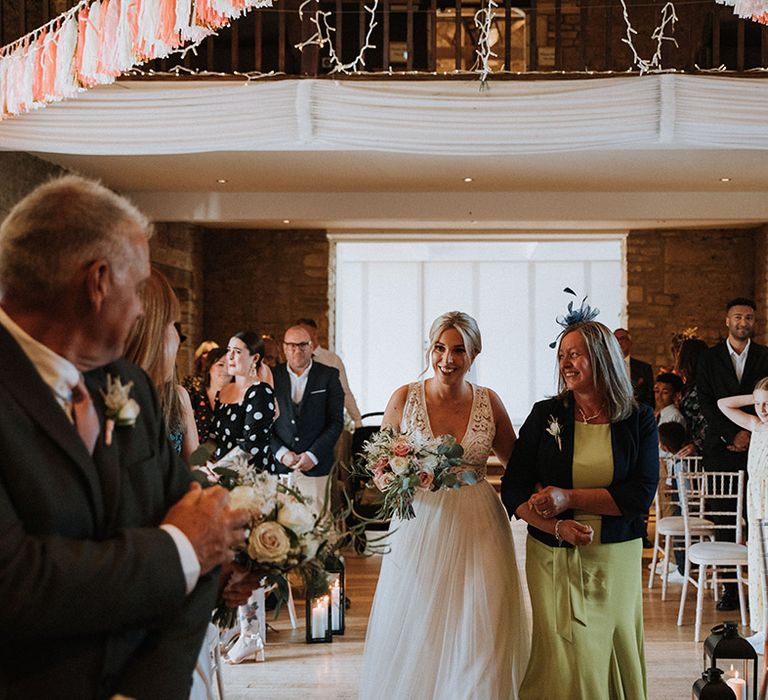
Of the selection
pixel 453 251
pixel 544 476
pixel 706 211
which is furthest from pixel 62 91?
pixel 453 251

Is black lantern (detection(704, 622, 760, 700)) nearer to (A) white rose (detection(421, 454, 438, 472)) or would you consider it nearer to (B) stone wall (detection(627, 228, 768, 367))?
(A) white rose (detection(421, 454, 438, 472))

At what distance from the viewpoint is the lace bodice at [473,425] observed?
4.07 meters

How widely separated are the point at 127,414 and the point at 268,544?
22.9 inches

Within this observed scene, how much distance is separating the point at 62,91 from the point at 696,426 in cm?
521

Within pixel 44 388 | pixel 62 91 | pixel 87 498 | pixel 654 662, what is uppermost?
pixel 62 91

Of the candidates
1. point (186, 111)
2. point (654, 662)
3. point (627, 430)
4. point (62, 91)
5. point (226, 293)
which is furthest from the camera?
point (226, 293)

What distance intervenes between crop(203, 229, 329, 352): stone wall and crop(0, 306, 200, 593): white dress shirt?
11.0 m

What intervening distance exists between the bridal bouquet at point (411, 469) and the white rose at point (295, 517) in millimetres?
1678

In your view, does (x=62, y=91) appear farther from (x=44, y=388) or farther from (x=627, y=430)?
(x=44, y=388)

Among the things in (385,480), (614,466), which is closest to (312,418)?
(385,480)

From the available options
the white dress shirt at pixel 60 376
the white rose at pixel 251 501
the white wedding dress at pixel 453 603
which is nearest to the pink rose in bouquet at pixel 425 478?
the white wedding dress at pixel 453 603

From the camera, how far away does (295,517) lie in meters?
2.02

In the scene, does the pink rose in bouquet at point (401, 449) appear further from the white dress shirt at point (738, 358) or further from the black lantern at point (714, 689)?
the white dress shirt at point (738, 358)

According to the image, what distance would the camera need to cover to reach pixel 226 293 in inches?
492
